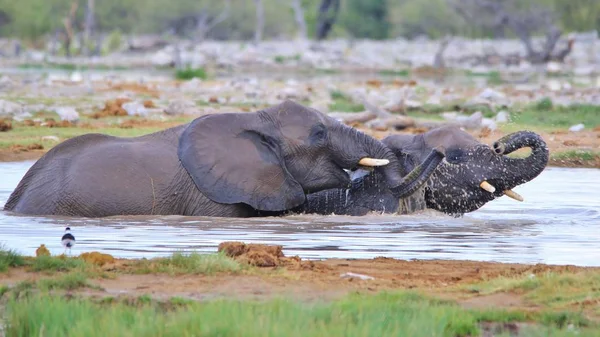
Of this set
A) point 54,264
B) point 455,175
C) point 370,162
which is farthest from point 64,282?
point 455,175

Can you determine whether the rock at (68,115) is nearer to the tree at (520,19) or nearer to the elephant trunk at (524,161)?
the elephant trunk at (524,161)

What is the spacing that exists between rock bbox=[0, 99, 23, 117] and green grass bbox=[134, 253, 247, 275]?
44.7ft

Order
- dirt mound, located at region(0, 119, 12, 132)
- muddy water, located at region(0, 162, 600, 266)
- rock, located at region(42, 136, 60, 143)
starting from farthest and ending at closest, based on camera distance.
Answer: dirt mound, located at region(0, 119, 12, 132), rock, located at region(42, 136, 60, 143), muddy water, located at region(0, 162, 600, 266)

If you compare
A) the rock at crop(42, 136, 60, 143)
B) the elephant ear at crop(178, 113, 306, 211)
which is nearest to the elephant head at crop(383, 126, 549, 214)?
the elephant ear at crop(178, 113, 306, 211)

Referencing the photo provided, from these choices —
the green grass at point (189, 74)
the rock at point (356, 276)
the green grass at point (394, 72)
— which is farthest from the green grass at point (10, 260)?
the green grass at point (394, 72)

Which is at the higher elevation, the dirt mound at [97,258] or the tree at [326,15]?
the tree at [326,15]

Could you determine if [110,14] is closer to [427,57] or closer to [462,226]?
[427,57]

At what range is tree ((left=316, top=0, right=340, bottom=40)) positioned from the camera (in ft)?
238

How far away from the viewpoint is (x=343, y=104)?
24188mm

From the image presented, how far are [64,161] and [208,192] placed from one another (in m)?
1.24

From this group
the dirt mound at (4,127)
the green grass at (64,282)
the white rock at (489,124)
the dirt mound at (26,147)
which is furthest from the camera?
the white rock at (489,124)

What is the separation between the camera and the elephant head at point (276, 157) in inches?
401

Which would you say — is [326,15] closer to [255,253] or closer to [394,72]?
[394,72]

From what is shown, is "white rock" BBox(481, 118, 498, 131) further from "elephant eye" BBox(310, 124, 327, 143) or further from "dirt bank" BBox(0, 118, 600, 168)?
"elephant eye" BBox(310, 124, 327, 143)
